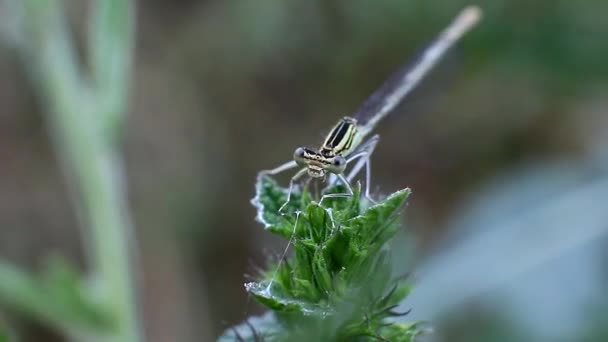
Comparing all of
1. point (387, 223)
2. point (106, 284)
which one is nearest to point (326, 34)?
point (106, 284)

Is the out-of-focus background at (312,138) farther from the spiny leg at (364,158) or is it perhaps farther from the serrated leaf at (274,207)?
the serrated leaf at (274,207)

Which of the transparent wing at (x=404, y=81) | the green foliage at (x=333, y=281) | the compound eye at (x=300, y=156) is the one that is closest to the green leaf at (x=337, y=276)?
the green foliage at (x=333, y=281)

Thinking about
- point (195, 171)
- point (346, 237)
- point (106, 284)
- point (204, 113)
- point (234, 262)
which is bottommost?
point (346, 237)

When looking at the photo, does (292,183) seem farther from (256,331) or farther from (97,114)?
(97,114)

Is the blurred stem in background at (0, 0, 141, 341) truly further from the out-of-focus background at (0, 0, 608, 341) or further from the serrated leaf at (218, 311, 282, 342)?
the serrated leaf at (218, 311, 282, 342)

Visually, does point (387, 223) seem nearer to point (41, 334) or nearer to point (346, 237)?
point (346, 237)

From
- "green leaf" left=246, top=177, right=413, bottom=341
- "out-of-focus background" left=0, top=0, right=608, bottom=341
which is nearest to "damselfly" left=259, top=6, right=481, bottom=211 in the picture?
"green leaf" left=246, top=177, right=413, bottom=341
